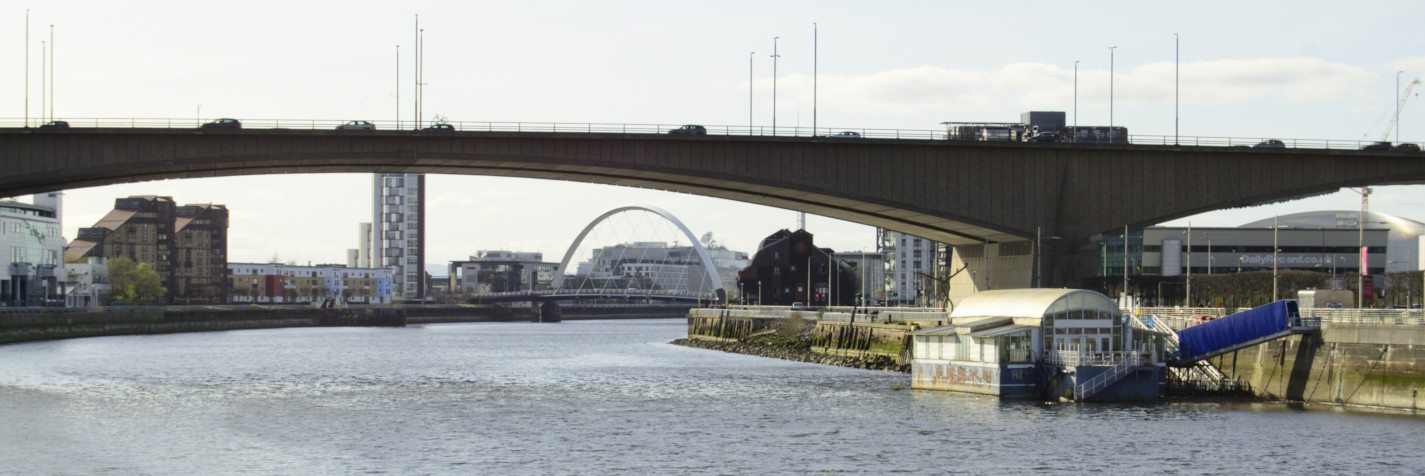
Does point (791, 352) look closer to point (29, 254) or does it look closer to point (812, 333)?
point (812, 333)

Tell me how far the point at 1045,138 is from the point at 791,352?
3228 cm

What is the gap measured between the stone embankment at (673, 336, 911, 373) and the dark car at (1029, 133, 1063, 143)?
15.7 meters

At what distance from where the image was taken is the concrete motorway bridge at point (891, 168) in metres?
78.1

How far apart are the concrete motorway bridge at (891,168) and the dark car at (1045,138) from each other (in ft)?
2.38

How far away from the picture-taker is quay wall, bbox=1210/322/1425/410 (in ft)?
179

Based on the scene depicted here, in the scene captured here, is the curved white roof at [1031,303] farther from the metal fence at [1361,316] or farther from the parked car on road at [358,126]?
the parked car on road at [358,126]

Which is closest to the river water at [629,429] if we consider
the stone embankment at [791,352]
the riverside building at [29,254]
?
the stone embankment at [791,352]

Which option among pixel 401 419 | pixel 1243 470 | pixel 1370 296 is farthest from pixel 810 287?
pixel 1243 470

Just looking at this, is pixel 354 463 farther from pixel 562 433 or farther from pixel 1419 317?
pixel 1419 317

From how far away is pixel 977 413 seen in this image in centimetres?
5675

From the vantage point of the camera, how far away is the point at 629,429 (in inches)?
2154

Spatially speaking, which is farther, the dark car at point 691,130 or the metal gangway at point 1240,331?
the dark car at point 691,130

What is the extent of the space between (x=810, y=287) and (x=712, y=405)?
119 meters

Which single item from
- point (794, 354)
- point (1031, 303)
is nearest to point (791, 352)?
point (794, 354)
